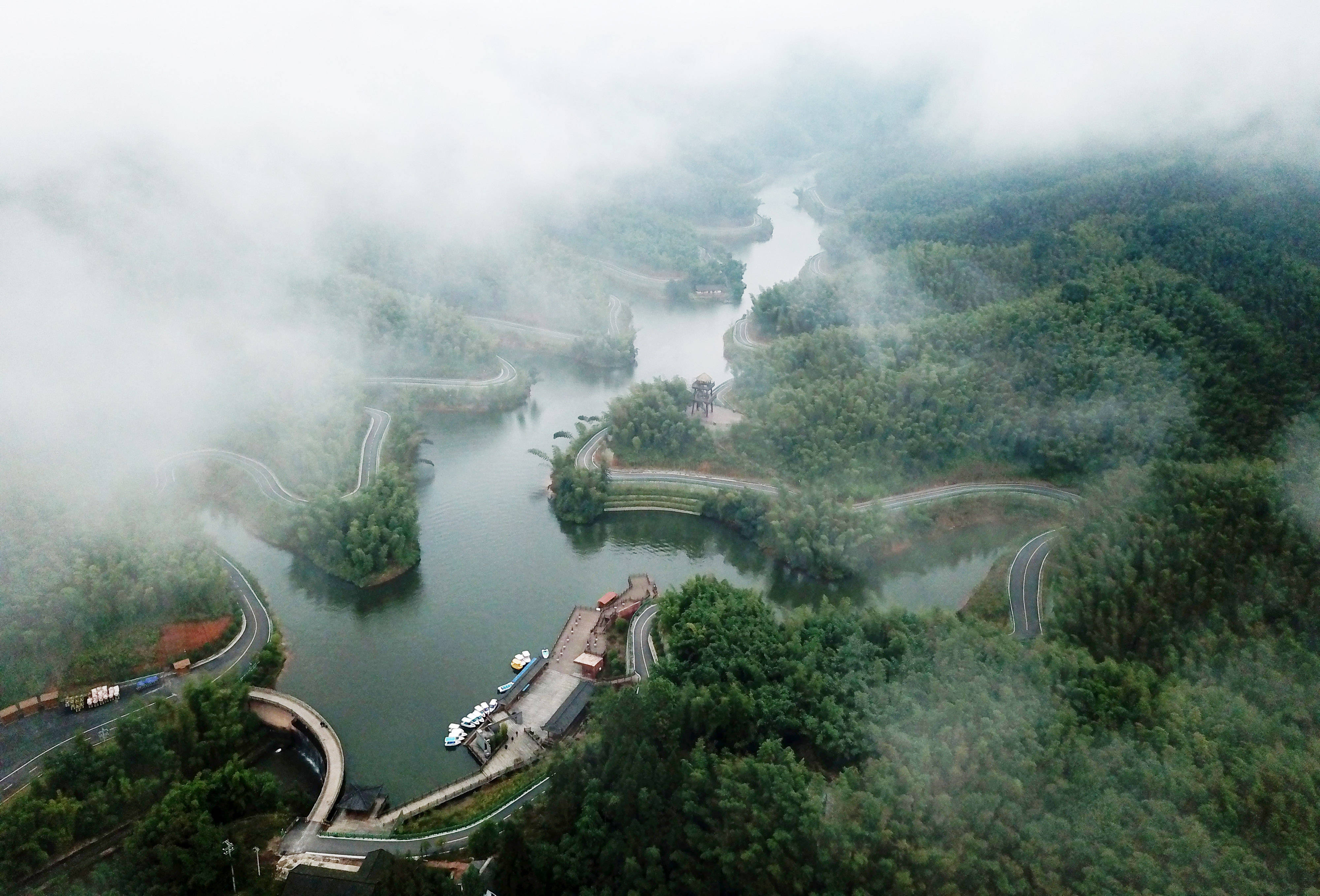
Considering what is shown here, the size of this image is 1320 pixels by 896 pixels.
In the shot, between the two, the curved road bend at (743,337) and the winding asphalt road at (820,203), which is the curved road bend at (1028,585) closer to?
the curved road bend at (743,337)

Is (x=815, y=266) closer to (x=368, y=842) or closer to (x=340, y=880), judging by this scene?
(x=368, y=842)

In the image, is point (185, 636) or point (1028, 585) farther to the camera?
point (1028, 585)

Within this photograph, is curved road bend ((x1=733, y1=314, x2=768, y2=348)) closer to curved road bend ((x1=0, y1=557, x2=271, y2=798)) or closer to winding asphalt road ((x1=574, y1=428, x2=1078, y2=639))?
winding asphalt road ((x1=574, y1=428, x2=1078, y2=639))

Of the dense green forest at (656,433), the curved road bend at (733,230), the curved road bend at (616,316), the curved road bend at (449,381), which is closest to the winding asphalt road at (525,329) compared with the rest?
the curved road bend at (616,316)

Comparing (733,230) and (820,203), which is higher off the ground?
(820,203)

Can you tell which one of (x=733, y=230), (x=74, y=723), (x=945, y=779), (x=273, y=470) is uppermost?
(x=733, y=230)

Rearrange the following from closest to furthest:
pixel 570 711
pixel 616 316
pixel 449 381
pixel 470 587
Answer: pixel 570 711 → pixel 470 587 → pixel 449 381 → pixel 616 316

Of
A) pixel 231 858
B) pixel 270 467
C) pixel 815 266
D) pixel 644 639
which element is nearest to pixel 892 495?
pixel 644 639
